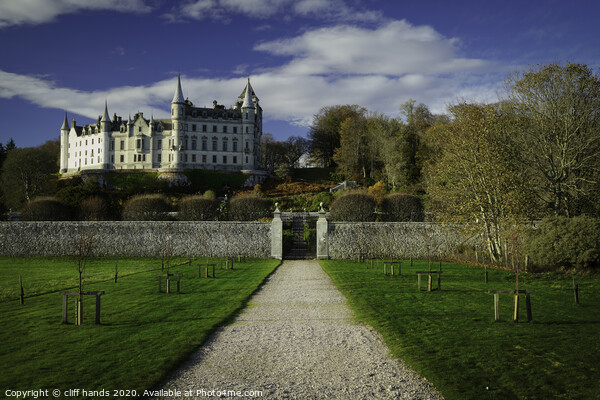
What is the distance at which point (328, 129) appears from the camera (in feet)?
281

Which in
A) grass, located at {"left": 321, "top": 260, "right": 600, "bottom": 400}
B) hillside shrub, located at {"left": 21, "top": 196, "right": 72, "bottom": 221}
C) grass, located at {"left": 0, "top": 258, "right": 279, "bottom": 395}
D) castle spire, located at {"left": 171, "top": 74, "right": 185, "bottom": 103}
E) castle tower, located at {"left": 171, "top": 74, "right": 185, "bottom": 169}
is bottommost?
grass, located at {"left": 0, "top": 258, "right": 279, "bottom": 395}

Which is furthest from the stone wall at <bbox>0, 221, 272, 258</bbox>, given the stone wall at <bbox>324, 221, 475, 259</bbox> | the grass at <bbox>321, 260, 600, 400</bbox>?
the grass at <bbox>321, 260, 600, 400</bbox>

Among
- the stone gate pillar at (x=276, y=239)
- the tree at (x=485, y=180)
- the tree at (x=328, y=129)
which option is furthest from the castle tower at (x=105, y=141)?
the tree at (x=485, y=180)

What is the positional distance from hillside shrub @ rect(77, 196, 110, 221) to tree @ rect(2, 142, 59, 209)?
16.8m

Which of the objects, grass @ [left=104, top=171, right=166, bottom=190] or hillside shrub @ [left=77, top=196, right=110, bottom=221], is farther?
grass @ [left=104, top=171, right=166, bottom=190]

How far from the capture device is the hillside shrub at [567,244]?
1759cm

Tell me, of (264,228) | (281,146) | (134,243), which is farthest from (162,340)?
(281,146)

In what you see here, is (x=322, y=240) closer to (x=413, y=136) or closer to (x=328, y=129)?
(x=413, y=136)

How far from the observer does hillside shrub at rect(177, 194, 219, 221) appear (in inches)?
1507

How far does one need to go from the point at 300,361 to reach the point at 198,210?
3313 centimetres

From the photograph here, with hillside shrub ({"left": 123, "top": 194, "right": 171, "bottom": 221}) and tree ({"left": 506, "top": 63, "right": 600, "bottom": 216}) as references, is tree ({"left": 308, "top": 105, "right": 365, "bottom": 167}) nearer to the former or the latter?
hillside shrub ({"left": 123, "top": 194, "right": 171, "bottom": 221})

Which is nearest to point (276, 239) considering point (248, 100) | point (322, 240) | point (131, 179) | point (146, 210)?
point (322, 240)

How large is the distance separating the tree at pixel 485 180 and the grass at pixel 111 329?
40.9 ft

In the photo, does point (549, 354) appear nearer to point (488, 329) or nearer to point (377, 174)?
point (488, 329)
